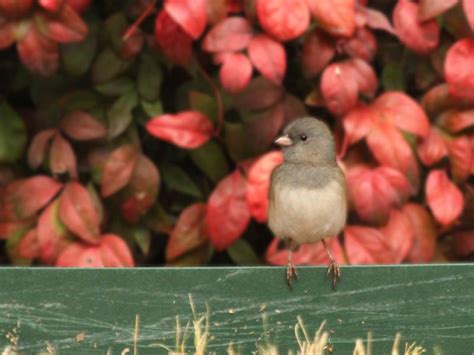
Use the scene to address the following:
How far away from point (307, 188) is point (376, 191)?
0.63 feet

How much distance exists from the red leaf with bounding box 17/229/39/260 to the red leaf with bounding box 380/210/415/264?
0.91m

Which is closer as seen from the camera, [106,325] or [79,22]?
[106,325]

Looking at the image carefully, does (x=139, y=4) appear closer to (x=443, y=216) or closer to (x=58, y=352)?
(x=443, y=216)

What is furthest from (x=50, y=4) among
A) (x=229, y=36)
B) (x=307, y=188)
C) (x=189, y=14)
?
(x=307, y=188)

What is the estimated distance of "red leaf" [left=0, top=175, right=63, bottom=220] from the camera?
325cm

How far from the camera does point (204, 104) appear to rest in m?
3.27

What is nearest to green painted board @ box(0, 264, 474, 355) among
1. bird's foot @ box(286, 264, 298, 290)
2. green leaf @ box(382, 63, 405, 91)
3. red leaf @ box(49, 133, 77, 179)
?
bird's foot @ box(286, 264, 298, 290)

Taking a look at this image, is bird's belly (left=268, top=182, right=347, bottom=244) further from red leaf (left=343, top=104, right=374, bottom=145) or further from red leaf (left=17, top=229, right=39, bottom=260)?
red leaf (left=17, top=229, right=39, bottom=260)

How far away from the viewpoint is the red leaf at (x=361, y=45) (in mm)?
3088

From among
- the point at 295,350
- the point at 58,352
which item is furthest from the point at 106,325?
the point at 295,350

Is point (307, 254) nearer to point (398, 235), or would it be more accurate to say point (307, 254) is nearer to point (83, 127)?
point (398, 235)

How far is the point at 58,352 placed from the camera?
244 centimetres

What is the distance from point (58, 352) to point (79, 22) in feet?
3.04

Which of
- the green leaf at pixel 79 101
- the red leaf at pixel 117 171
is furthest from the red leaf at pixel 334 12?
the green leaf at pixel 79 101
